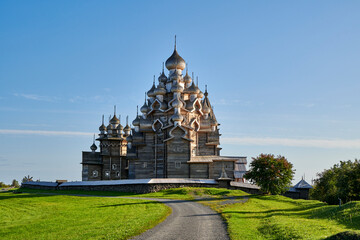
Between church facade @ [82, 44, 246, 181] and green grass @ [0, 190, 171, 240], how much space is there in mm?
19185

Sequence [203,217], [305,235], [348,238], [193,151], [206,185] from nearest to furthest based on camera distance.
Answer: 1. [348,238]
2. [305,235]
3. [203,217]
4. [206,185]
5. [193,151]

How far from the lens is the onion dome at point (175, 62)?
2274 inches

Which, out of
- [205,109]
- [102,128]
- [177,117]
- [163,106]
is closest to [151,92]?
[163,106]

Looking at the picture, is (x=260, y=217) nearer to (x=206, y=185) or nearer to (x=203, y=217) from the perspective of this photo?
(x=203, y=217)

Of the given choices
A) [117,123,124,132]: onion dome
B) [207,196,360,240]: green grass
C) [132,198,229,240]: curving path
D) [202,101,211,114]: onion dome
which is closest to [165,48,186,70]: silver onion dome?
[202,101,211,114]: onion dome

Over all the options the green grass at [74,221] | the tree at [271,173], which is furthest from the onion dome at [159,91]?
the green grass at [74,221]

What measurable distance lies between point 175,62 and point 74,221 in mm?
38329

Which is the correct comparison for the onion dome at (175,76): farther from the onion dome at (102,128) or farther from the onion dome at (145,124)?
the onion dome at (102,128)

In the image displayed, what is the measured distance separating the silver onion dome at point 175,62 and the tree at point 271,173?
2140 cm

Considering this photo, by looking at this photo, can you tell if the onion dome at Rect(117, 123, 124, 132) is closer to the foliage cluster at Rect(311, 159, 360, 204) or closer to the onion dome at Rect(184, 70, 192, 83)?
the onion dome at Rect(184, 70, 192, 83)

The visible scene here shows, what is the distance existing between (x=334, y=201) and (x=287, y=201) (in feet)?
16.0

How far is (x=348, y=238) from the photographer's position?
456 inches

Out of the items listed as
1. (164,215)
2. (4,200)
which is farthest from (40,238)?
(4,200)

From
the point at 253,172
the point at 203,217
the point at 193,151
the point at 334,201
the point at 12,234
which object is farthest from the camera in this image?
the point at 193,151
